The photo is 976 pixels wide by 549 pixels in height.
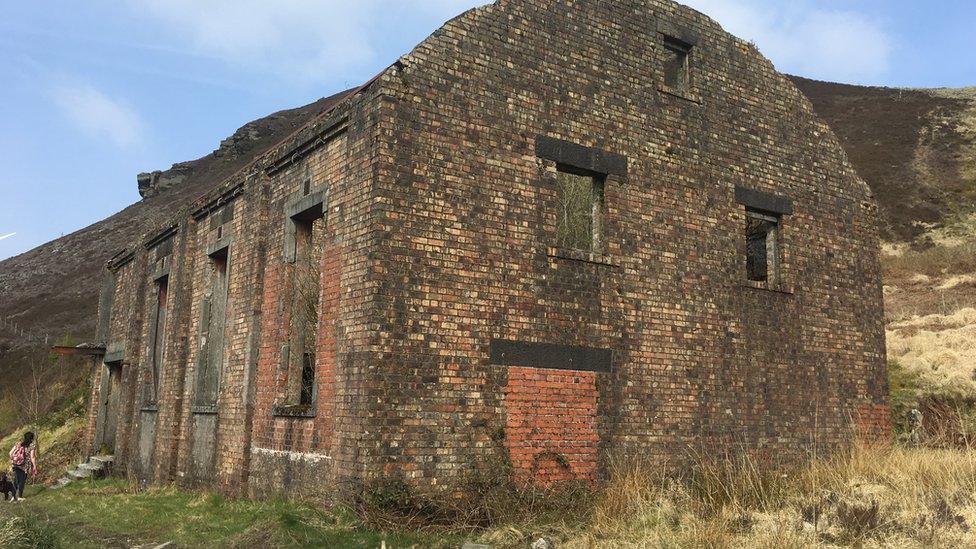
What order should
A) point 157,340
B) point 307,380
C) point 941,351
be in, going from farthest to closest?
point 941,351 < point 157,340 < point 307,380

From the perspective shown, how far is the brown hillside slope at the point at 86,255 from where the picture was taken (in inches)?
1705

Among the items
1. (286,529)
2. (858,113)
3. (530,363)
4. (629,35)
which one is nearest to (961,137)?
(858,113)

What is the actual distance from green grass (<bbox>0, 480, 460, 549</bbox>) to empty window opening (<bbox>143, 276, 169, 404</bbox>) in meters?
3.26

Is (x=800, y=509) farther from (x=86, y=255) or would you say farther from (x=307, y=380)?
(x=86, y=255)

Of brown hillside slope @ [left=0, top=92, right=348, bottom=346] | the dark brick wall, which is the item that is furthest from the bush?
brown hillside slope @ [left=0, top=92, right=348, bottom=346]

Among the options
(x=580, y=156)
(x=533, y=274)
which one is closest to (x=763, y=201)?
(x=580, y=156)

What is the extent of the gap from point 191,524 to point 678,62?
926 centimetres

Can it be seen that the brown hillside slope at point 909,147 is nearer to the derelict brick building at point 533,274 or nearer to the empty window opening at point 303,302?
the derelict brick building at point 533,274

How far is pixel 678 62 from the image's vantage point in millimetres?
11859

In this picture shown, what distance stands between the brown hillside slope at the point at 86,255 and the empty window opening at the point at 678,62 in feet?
108

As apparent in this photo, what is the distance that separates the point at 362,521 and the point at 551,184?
4606mm

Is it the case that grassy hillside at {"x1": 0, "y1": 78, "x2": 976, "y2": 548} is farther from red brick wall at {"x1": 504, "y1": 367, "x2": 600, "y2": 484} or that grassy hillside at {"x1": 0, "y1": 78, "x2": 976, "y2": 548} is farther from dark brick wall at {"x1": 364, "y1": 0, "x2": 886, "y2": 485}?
dark brick wall at {"x1": 364, "y1": 0, "x2": 886, "y2": 485}

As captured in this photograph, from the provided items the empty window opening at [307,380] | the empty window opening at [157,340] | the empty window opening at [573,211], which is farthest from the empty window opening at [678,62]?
the empty window opening at [157,340]

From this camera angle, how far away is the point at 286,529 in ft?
25.4
